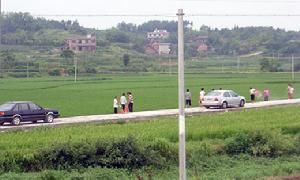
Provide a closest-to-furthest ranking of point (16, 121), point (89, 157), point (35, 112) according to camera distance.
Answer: point (89, 157)
point (16, 121)
point (35, 112)

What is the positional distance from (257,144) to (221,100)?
18.6 m

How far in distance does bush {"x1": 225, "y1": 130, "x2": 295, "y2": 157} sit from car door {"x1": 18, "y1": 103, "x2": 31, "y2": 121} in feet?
38.9

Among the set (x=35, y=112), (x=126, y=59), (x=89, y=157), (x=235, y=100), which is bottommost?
(x=89, y=157)

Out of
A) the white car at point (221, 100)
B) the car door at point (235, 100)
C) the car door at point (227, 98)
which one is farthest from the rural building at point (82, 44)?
the car door at point (227, 98)

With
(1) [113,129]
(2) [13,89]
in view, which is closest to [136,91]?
(2) [13,89]

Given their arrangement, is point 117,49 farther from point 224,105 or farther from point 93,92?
point 224,105

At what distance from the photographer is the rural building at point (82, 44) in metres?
107

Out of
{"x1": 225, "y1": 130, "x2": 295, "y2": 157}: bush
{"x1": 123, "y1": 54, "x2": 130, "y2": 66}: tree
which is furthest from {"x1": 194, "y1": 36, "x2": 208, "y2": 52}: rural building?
{"x1": 225, "y1": 130, "x2": 295, "y2": 157}: bush

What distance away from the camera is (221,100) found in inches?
1783

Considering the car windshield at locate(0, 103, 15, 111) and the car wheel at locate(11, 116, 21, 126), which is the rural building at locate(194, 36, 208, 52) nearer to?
the car windshield at locate(0, 103, 15, 111)

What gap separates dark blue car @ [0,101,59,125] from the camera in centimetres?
3425

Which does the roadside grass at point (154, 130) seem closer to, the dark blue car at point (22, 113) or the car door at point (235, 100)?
the dark blue car at point (22, 113)

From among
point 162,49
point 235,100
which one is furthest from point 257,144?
point 162,49

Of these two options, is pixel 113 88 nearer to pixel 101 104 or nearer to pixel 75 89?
pixel 75 89
